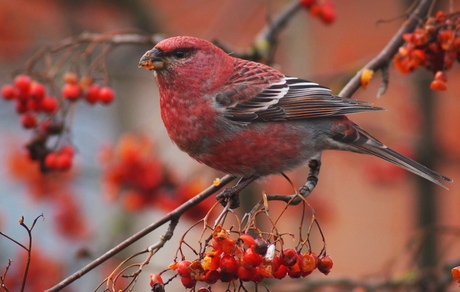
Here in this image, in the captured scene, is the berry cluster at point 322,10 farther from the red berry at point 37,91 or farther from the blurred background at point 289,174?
the red berry at point 37,91

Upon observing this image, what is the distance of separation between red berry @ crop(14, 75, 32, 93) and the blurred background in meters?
0.18

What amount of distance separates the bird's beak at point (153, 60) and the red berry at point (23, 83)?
73 cm

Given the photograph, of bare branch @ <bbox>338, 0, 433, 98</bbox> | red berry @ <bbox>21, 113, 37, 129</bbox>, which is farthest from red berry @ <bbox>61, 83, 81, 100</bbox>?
bare branch @ <bbox>338, 0, 433, 98</bbox>

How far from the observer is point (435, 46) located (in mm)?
2766

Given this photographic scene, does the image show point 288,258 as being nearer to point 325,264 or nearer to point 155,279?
point 325,264

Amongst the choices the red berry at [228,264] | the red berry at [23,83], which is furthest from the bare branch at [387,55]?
the red berry at [23,83]

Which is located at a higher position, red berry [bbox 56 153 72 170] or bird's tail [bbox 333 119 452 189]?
red berry [bbox 56 153 72 170]

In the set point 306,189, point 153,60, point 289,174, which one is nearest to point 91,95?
point 153,60

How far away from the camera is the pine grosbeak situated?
311 centimetres

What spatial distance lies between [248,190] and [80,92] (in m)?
1.64

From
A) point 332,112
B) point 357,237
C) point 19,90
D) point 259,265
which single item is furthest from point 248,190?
point 357,237

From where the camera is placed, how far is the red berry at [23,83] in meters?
3.31

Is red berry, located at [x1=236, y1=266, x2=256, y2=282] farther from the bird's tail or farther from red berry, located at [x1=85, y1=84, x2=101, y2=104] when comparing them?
red berry, located at [x1=85, y1=84, x2=101, y2=104]

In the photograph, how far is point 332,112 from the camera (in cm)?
323
